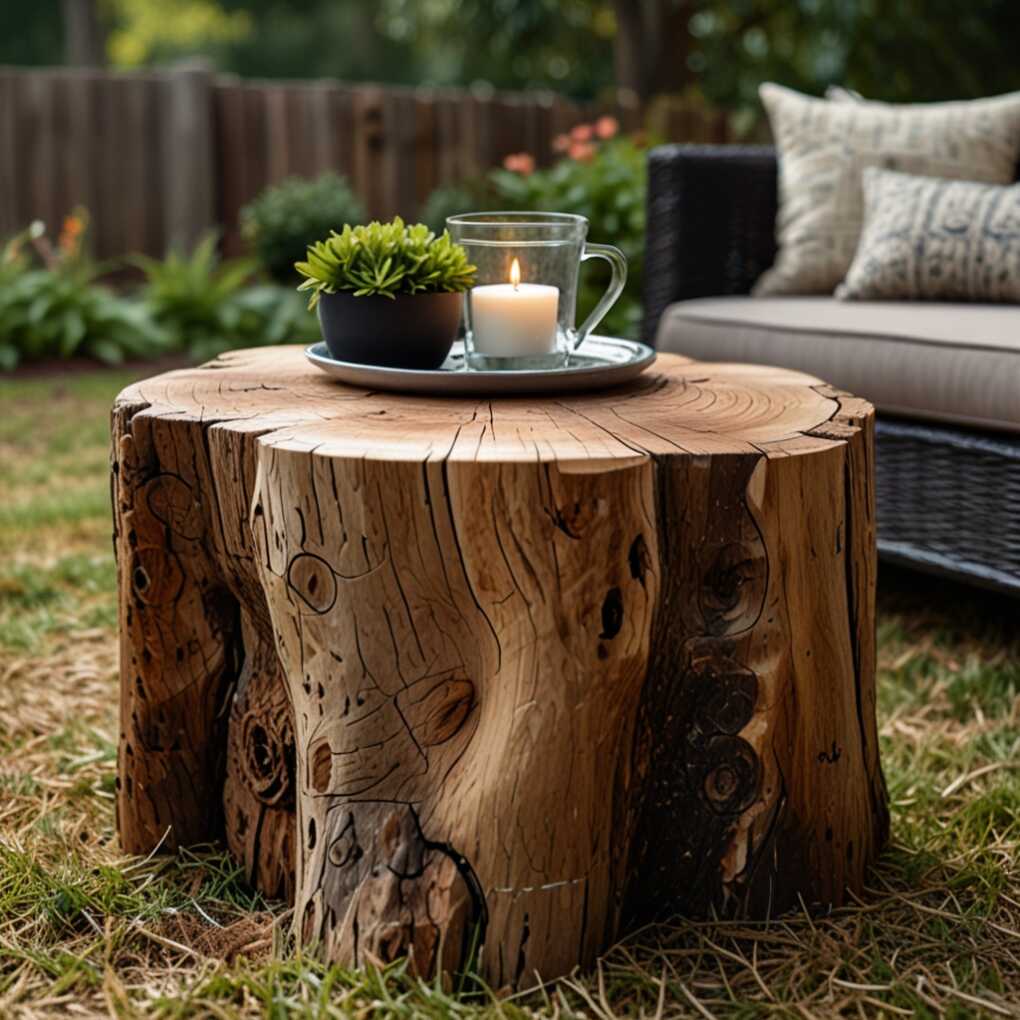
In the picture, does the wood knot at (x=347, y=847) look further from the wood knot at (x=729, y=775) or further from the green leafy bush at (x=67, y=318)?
the green leafy bush at (x=67, y=318)

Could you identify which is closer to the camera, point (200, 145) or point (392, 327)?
point (392, 327)

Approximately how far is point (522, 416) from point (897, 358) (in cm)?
105

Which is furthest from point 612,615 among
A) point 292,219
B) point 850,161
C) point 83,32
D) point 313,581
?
point 83,32

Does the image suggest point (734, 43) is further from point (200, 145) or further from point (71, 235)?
point (71, 235)

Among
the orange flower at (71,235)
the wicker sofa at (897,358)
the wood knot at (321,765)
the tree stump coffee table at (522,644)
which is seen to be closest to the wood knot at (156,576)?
the tree stump coffee table at (522,644)

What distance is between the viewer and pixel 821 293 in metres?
2.66

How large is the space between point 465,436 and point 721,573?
293 millimetres

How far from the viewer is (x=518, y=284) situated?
1.47 m

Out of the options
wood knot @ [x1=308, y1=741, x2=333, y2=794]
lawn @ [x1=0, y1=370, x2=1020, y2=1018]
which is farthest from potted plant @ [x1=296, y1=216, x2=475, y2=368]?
lawn @ [x1=0, y1=370, x2=1020, y2=1018]

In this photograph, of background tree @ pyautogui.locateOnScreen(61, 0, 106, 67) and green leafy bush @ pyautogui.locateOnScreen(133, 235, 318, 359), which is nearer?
green leafy bush @ pyautogui.locateOnScreen(133, 235, 318, 359)

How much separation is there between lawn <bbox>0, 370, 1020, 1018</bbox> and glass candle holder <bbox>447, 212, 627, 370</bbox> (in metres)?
0.69

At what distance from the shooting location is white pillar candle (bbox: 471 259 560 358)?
146cm

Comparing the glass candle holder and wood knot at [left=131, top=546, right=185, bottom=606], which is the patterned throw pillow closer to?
the glass candle holder

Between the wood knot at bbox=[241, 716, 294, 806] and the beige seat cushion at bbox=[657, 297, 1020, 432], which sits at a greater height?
the beige seat cushion at bbox=[657, 297, 1020, 432]
